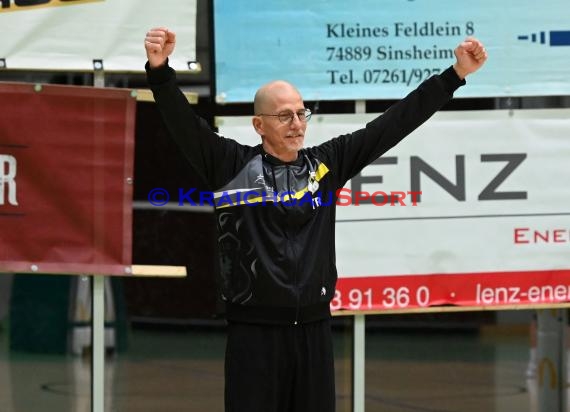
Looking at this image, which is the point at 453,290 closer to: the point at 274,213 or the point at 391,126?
the point at 391,126

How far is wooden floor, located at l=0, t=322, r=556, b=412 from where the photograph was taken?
19.7 feet

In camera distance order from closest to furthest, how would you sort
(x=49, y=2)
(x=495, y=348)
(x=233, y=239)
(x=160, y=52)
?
1. (x=160, y=52)
2. (x=233, y=239)
3. (x=49, y=2)
4. (x=495, y=348)

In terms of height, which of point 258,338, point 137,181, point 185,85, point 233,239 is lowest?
point 258,338

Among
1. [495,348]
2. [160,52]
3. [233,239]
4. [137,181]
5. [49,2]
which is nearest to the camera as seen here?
[160,52]

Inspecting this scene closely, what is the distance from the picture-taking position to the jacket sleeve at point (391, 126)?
425 centimetres

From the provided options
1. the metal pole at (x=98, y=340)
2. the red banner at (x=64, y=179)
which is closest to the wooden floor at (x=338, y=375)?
the metal pole at (x=98, y=340)

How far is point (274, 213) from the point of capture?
4137mm

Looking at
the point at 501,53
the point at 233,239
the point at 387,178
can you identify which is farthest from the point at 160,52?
the point at 501,53

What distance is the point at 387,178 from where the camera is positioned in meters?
5.77

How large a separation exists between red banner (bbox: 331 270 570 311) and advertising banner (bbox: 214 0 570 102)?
957 millimetres

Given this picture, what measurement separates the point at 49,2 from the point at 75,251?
124cm

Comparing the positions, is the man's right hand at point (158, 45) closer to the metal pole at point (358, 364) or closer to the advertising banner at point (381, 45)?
the advertising banner at point (381, 45)

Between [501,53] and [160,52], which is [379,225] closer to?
[501,53]

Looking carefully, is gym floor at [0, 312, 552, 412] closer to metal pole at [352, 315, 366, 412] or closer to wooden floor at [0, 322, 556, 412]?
wooden floor at [0, 322, 556, 412]
